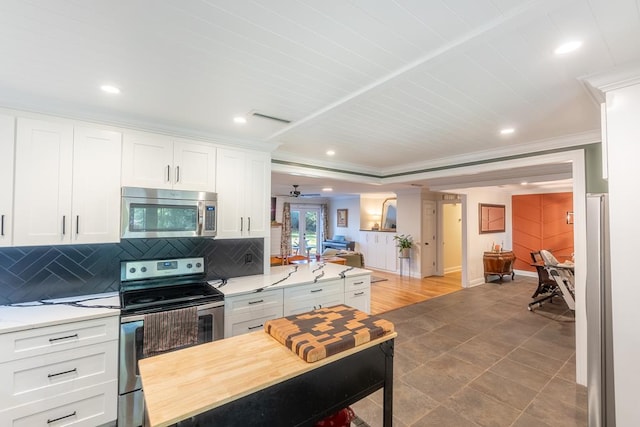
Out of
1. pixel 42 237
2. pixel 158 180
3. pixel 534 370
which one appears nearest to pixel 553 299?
pixel 534 370

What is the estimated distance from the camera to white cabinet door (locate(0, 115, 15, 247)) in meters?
1.99

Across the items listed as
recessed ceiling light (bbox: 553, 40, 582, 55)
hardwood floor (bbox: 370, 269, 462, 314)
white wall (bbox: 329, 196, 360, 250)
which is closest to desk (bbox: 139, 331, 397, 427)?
recessed ceiling light (bbox: 553, 40, 582, 55)

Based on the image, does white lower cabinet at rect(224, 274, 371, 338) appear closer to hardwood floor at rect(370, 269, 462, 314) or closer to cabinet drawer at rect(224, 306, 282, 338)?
cabinet drawer at rect(224, 306, 282, 338)

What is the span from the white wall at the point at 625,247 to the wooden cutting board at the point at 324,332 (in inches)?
50.0

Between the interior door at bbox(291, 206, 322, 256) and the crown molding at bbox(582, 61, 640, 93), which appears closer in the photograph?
the crown molding at bbox(582, 61, 640, 93)

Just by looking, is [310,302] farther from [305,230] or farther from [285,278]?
[305,230]

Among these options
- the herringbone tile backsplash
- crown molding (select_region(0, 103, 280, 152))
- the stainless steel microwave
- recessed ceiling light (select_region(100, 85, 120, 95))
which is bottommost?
the herringbone tile backsplash

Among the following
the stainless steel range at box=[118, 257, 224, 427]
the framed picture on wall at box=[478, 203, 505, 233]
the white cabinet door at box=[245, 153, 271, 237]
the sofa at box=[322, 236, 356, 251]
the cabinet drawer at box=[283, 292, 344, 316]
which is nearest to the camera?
the stainless steel range at box=[118, 257, 224, 427]

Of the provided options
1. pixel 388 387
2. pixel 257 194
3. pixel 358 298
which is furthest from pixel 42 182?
pixel 358 298

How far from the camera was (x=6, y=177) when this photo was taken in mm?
2010

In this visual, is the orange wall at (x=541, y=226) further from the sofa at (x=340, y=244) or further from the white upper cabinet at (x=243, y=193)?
the white upper cabinet at (x=243, y=193)

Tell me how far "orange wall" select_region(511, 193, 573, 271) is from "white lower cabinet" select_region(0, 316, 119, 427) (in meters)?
9.14

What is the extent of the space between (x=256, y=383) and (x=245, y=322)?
5.14 ft

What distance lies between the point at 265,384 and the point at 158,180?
2146 mm
